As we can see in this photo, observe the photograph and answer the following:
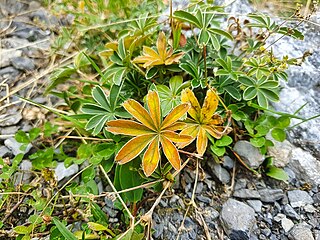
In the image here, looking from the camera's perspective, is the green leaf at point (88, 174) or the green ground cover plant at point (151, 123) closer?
the green ground cover plant at point (151, 123)

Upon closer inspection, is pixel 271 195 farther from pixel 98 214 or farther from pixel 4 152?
pixel 4 152

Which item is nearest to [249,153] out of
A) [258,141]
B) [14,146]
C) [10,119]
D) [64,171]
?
[258,141]

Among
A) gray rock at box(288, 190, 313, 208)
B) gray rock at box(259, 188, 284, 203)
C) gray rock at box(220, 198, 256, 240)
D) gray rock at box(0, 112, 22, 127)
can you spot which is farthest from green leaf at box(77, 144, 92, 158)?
gray rock at box(288, 190, 313, 208)

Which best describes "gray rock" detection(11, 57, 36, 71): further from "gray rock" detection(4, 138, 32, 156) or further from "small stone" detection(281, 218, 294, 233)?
"small stone" detection(281, 218, 294, 233)

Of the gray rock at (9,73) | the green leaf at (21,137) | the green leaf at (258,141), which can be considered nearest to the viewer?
the green leaf at (258,141)

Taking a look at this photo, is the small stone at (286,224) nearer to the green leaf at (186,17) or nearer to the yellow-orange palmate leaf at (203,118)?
the yellow-orange palmate leaf at (203,118)

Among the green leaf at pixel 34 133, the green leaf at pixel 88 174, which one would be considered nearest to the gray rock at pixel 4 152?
the green leaf at pixel 34 133
